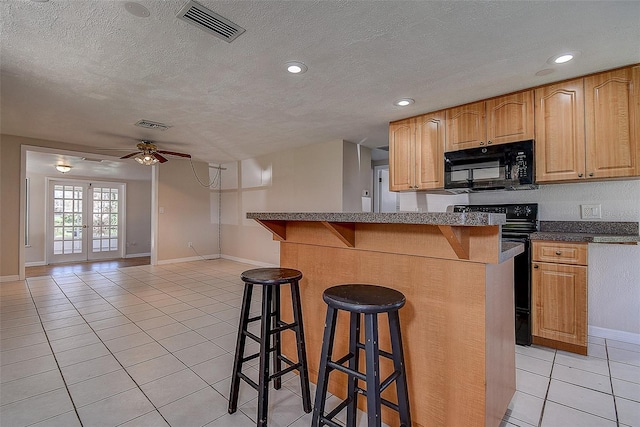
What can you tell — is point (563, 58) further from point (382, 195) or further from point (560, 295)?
point (382, 195)

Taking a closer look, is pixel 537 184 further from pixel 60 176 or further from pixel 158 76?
pixel 60 176

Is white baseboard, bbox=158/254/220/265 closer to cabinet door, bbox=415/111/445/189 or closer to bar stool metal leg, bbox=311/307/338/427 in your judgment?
cabinet door, bbox=415/111/445/189

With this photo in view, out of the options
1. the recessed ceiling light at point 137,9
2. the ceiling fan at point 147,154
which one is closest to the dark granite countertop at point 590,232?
the recessed ceiling light at point 137,9

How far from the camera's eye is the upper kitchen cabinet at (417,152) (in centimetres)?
333

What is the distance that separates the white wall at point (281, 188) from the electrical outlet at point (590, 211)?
2.75 meters

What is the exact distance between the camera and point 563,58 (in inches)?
87.3

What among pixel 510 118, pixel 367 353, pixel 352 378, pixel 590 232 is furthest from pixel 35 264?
pixel 590 232

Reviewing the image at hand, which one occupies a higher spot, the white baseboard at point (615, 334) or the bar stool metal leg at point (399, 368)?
the bar stool metal leg at point (399, 368)

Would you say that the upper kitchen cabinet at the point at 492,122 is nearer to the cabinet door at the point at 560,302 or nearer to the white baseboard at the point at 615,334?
the cabinet door at the point at 560,302

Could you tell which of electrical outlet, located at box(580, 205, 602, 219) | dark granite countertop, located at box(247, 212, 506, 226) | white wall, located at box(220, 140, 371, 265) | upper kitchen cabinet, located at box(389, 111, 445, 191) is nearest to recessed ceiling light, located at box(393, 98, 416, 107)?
upper kitchen cabinet, located at box(389, 111, 445, 191)

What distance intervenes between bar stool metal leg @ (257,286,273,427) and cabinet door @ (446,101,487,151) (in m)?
2.59

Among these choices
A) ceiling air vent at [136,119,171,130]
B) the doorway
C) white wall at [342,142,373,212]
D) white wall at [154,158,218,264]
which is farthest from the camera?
white wall at [154,158,218,264]

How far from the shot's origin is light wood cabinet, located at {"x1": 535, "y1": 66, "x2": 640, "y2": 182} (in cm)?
229

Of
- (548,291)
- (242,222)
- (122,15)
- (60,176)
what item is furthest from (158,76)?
(60,176)
